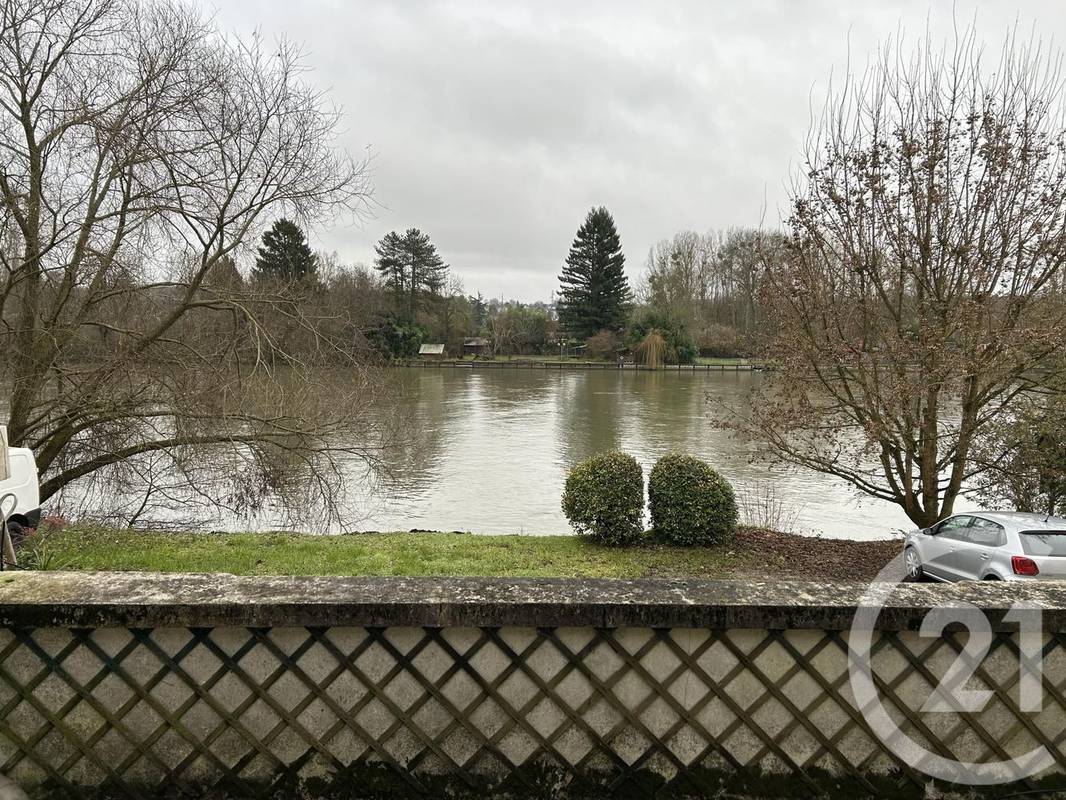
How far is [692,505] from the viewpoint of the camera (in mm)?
9250

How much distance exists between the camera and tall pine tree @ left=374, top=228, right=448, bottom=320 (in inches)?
2702

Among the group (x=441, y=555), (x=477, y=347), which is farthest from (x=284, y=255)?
(x=477, y=347)

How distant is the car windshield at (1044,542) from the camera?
7066 mm

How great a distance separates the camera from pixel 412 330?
201 feet

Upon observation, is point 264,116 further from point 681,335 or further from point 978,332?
point 681,335

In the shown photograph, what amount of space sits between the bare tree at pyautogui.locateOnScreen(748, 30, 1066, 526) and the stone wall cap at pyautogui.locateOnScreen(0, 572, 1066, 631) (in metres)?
7.53

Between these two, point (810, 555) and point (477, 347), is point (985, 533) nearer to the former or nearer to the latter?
point (810, 555)

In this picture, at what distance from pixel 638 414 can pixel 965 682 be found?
28212 mm

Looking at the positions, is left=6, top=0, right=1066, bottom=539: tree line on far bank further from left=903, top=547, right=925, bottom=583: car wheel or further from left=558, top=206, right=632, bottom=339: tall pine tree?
left=558, top=206, right=632, bottom=339: tall pine tree

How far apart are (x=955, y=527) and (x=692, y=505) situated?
340cm

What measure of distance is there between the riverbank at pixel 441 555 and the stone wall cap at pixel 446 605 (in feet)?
15.6

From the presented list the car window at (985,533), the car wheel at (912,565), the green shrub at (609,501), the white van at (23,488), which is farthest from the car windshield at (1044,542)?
the white van at (23,488)

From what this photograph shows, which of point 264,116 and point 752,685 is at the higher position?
point 264,116

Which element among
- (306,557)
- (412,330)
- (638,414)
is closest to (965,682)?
(306,557)
